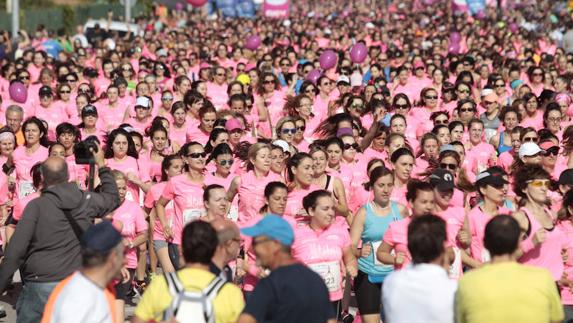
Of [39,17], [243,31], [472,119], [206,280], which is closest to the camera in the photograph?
[206,280]

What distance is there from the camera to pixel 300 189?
434 inches

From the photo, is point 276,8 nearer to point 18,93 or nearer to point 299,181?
point 18,93

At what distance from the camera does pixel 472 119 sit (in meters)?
14.9

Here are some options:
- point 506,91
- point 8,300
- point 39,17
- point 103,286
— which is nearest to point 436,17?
point 39,17

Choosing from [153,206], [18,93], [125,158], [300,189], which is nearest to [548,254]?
[300,189]

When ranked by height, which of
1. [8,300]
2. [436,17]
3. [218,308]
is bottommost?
[8,300]

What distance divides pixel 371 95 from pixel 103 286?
36.1ft

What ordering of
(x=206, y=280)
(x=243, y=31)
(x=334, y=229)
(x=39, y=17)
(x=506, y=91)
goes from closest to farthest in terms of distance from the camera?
1. (x=206, y=280)
2. (x=334, y=229)
3. (x=506, y=91)
4. (x=243, y=31)
5. (x=39, y=17)

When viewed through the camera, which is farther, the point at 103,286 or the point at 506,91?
the point at 506,91

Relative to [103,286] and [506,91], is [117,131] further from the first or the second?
[506,91]

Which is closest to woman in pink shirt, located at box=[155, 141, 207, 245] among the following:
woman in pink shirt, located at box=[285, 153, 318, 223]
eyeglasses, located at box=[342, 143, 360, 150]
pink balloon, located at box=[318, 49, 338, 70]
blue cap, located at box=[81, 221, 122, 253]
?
woman in pink shirt, located at box=[285, 153, 318, 223]

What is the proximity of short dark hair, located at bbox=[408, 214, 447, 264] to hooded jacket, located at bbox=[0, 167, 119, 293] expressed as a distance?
241 cm

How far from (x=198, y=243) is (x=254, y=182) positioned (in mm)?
4591

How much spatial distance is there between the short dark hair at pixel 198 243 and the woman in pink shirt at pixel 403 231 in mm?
2681
